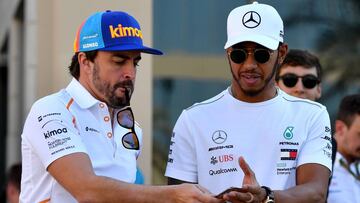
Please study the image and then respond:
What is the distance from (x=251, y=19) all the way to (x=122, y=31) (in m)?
0.65

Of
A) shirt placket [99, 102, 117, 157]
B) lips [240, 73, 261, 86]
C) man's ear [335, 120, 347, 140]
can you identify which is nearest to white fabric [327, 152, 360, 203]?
man's ear [335, 120, 347, 140]

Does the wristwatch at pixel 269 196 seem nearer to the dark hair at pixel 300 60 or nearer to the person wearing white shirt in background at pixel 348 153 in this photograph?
the dark hair at pixel 300 60

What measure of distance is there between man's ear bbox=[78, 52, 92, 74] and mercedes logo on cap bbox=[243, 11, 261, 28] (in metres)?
0.78

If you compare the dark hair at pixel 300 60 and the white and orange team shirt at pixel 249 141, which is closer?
the white and orange team shirt at pixel 249 141

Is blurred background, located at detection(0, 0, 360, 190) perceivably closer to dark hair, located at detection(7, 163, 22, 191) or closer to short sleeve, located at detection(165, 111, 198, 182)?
dark hair, located at detection(7, 163, 22, 191)

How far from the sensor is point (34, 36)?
857 centimetres

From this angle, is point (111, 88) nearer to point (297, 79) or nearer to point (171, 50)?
point (297, 79)

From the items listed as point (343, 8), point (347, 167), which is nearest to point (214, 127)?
point (347, 167)

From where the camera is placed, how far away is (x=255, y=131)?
156 inches

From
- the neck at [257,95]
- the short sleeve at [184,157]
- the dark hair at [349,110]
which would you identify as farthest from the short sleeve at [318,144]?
the dark hair at [349,110]

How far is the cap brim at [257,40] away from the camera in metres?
3.94

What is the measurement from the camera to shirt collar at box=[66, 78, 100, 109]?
3.79 meters

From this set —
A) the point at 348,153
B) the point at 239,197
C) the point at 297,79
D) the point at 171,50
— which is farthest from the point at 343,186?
the point at 171,50

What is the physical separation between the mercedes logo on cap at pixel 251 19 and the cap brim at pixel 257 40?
6cm
